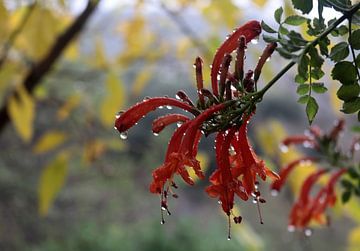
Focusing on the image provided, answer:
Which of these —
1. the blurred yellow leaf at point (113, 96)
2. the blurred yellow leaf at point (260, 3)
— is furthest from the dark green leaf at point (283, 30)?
the blurred yellow leaf at point (113, 96)

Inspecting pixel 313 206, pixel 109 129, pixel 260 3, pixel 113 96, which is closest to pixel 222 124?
pixel 313 206

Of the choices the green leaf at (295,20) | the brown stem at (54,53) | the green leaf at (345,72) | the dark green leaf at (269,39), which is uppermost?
the brown stem at (54,53)

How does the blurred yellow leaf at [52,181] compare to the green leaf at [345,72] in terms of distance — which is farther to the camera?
the blurred yellow leaf at [52,181]

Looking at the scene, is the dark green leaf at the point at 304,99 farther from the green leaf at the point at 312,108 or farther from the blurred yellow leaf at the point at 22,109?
the blurred yellow leaf at the point at 22,109

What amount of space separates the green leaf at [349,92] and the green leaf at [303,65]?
23 millimetres

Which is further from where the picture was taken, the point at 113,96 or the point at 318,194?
the point at 113,96

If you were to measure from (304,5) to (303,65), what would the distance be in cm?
4

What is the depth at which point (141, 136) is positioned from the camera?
476 centimetres

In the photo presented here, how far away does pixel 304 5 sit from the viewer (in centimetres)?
37

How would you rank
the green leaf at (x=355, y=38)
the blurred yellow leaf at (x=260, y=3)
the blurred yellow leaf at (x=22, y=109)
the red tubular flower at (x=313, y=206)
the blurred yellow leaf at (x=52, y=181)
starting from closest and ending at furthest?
the green leaf at (x=355, y=38)
the red tubular flower at (x=313, y=206)
the blurred yellow leaf at (x=260, y=3)
the blurred yellow leaf at (x=22, y=109)
the blurred yellow leaf at (x=52, y=181)

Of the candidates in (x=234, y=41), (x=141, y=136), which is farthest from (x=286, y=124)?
(x=234, y=41)

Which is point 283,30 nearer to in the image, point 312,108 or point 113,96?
point 312,108

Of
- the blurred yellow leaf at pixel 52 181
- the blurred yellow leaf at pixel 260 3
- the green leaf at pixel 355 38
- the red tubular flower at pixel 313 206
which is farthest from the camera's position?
the blurred yellow leaf at pixel 52 181

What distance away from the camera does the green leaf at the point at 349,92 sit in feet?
1.24
